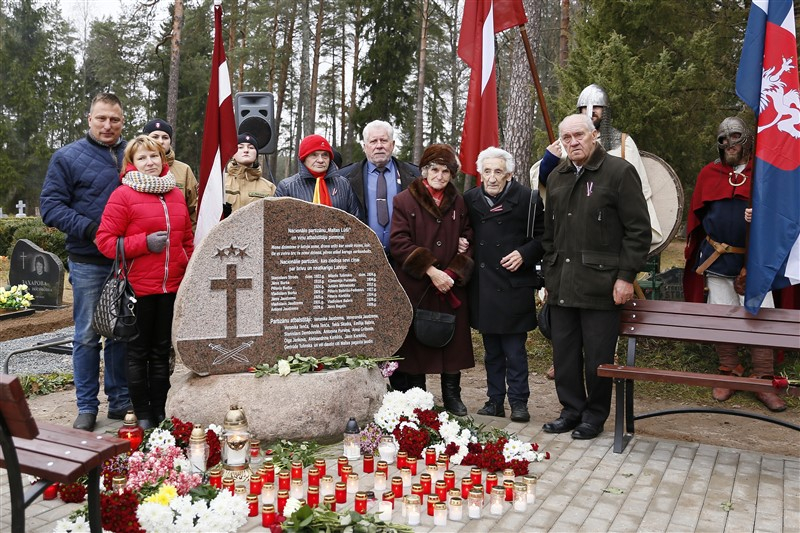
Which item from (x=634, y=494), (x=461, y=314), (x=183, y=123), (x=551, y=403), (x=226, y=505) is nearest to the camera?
(x=226, y=505)

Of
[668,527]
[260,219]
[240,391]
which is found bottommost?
[668,527]

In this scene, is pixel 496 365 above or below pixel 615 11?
below

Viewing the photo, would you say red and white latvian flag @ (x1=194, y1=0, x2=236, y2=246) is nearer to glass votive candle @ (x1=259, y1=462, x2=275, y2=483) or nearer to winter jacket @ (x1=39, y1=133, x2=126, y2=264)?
winter jacket @ (x1=39, y1=133, x2=126, y2=264)

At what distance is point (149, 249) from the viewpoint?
468 cm

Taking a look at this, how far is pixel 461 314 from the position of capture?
544cm

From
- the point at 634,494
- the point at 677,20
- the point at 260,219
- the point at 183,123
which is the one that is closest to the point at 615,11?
Answer: the point at 677,20

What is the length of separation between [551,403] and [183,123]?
27.6 metres

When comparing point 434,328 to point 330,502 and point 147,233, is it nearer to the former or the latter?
point 330,502

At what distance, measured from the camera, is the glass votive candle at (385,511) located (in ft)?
11.6

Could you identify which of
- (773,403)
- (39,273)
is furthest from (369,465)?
(39,273)

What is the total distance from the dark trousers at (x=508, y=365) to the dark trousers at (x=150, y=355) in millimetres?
2275

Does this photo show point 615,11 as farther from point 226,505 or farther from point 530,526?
point 226,505

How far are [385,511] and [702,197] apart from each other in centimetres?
417

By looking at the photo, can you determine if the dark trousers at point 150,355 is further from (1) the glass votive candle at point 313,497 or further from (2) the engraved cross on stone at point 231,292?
(1) the glass votive candle at point 313,497
